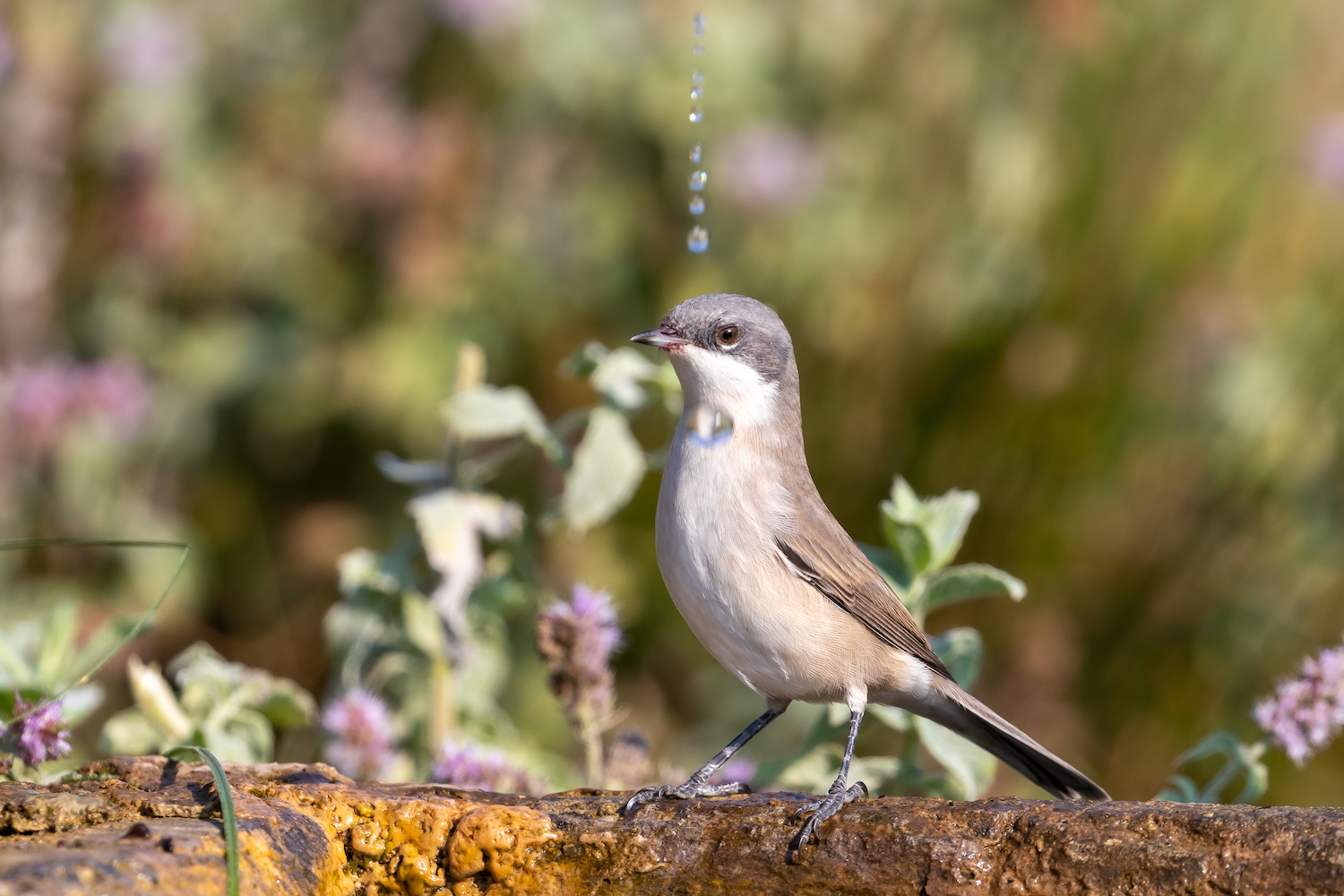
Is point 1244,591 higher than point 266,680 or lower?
higher

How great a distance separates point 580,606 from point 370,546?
2885 millimetres

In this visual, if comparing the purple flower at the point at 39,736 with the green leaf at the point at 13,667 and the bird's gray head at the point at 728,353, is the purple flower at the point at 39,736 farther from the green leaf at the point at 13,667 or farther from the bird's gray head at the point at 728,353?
the bird's gray head at the point at 728,353

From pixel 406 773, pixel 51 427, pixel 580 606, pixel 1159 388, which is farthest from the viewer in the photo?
pixel 1159 388

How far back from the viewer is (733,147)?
6191 mm

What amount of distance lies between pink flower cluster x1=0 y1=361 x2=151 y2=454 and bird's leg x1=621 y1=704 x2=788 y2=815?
3046 mm

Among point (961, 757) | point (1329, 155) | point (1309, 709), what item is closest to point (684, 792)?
point (961, 757)

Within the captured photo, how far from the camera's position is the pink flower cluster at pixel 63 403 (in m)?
5.17

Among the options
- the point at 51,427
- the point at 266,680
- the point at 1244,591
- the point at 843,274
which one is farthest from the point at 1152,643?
the point at 51,427

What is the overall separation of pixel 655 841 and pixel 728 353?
1346mm

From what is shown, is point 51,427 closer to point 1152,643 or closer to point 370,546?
point 370,546

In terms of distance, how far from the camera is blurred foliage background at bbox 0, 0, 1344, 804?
570cm

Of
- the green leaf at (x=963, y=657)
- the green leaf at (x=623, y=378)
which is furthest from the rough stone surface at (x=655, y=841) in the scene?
the green leaf at (x=623, y=378)

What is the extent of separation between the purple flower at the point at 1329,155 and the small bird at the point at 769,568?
3561 mm

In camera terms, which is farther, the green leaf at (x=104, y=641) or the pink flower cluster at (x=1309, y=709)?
the green leaf at (x=104, y=641)
